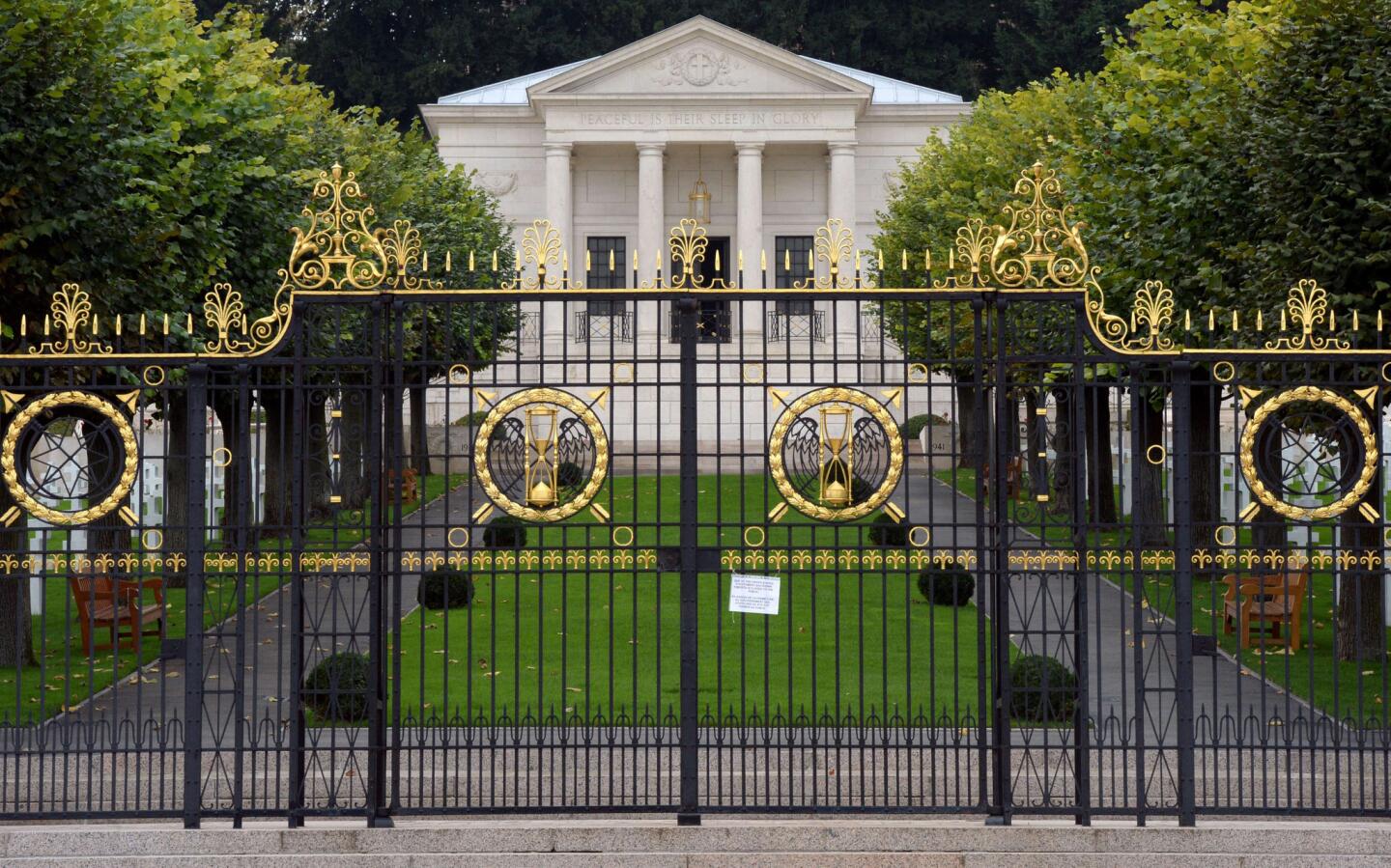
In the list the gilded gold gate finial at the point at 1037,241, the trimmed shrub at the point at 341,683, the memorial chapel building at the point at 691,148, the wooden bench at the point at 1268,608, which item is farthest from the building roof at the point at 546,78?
the gilded gold gate finial at the point at 1037,241

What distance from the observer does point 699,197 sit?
56688 mm

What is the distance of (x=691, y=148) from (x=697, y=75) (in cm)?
310

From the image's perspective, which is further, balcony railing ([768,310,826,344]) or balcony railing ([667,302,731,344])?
balcony railing ([667,302,731,344])

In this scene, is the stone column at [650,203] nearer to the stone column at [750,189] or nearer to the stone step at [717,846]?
the stone column at [750,189]

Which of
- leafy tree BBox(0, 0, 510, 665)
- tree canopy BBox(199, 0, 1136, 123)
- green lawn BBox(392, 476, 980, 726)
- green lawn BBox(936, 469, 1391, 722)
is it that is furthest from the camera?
tree canopy BBox(199, 0, 1136, 123)

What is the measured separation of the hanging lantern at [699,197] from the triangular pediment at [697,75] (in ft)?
10.5

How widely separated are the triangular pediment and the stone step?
48533mm

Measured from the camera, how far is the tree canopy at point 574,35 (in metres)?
78.2

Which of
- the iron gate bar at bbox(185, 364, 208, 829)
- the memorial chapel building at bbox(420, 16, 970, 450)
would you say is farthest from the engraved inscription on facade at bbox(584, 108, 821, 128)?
the iron gate bar at bbox(185, 364, 208, 829)

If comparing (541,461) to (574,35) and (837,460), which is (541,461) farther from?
(574,35)

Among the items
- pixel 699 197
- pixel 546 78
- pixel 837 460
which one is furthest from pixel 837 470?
pixel 546 78

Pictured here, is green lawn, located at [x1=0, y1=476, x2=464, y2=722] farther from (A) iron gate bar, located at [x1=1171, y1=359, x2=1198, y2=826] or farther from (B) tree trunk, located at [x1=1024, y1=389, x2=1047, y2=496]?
(A) iron gate bar, located at [x1=1171, y1=359, x2=1198, y2=826]

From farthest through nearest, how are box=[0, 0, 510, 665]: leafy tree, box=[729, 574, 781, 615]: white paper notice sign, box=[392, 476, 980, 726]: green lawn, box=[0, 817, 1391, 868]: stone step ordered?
box=[392, 476, 980, 726]: green lawn
box=[0, 0, 510, 665]: leafy tree
box=[729, 574, 781, 615]: white paper notice sign
box=[0, 817, 1391, 868]: stone step

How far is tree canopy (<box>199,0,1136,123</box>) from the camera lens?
7819 cm
